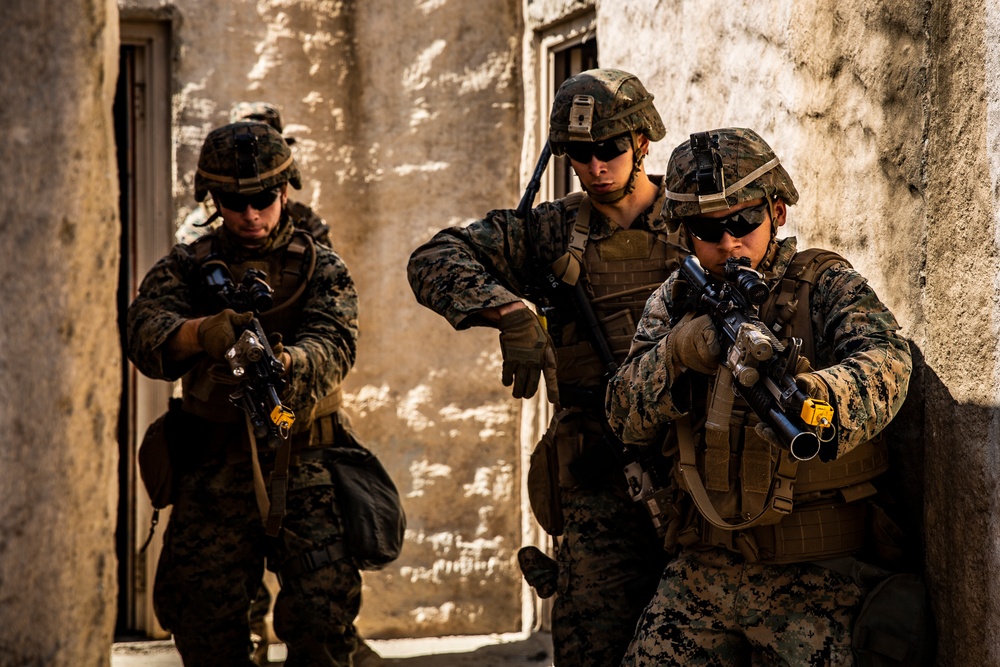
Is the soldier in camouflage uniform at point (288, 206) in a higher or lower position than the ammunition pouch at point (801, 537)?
higher

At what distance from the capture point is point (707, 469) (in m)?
3.23

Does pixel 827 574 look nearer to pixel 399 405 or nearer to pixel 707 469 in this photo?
pixel 707 469

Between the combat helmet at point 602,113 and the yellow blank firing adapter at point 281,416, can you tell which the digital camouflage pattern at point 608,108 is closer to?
the combat helmet at point 602,113

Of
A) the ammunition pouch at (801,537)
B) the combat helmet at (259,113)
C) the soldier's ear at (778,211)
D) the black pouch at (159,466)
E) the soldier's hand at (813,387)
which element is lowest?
the ammunition pouch at (801,537)

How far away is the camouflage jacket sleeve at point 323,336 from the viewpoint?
14.5 ft

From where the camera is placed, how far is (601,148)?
4.09 m

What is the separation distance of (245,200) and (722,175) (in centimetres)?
191

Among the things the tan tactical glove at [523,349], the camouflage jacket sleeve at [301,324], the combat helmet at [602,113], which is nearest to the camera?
the tan tactical glove at [523,349]

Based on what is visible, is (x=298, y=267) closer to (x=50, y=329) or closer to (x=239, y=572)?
(x=239, y=572)

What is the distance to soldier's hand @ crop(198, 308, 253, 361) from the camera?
4246 millimetres

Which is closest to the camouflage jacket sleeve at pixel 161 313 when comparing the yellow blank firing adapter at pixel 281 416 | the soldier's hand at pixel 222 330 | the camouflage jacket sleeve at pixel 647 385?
the soldier's hand at pixel 222 330

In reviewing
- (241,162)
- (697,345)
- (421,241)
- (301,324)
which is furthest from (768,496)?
(421,241)

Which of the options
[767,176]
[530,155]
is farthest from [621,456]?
[530,155]

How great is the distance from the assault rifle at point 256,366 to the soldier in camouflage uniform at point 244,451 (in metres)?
0.18
